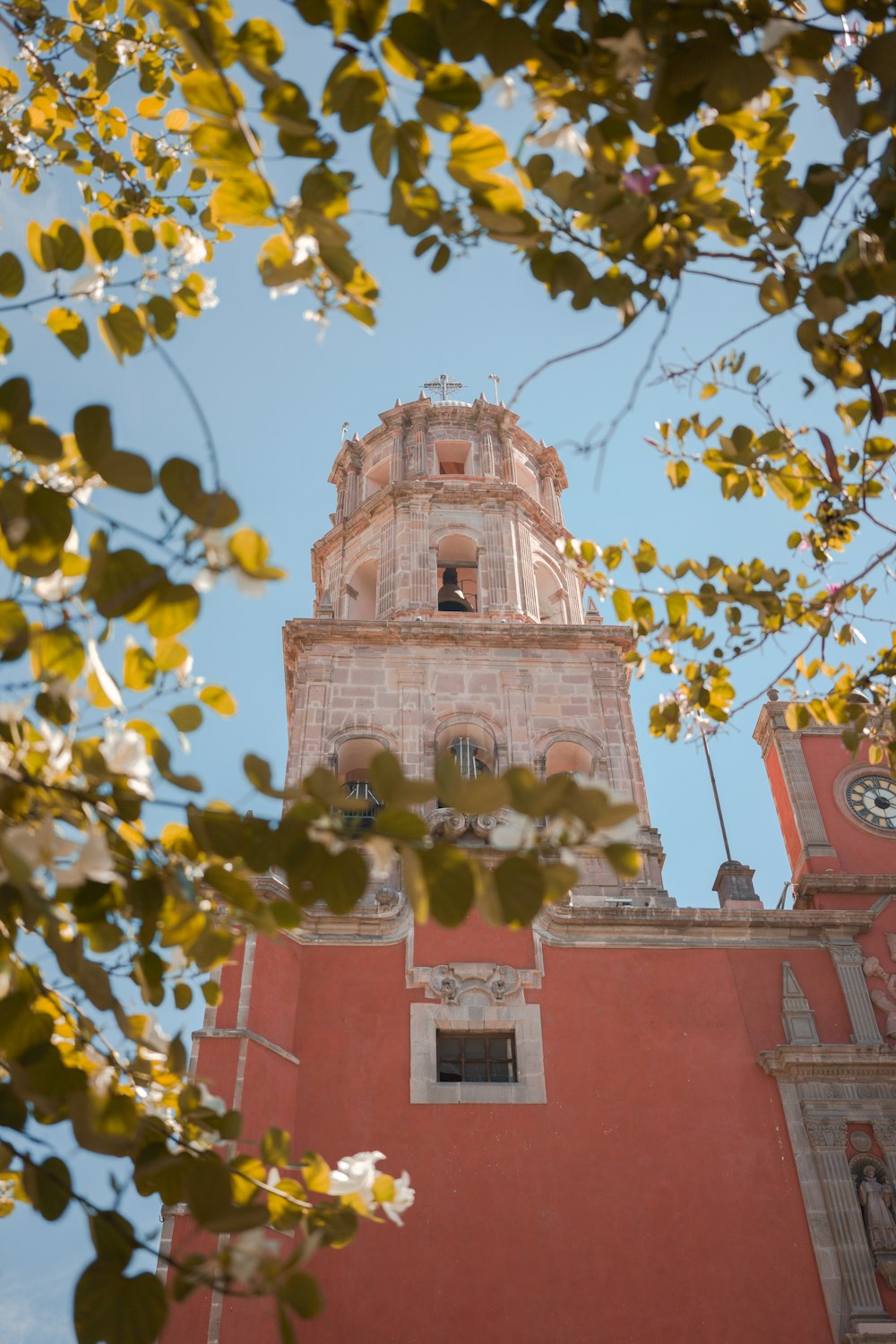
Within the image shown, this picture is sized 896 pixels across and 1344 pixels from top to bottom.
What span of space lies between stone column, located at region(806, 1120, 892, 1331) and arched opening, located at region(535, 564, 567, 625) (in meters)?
9.41

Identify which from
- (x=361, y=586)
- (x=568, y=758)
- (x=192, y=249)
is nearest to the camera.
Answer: (x=192, y=249)

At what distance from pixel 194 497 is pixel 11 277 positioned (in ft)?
3.62

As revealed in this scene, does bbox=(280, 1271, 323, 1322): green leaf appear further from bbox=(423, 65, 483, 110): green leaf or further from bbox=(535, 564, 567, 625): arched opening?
bbox=(535, 564, 567, 625): arched opening

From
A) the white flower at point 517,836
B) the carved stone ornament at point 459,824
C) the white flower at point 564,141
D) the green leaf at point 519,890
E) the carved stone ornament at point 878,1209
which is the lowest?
the green leaf at point 519,890

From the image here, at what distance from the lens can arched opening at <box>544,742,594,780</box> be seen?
49.3 ft

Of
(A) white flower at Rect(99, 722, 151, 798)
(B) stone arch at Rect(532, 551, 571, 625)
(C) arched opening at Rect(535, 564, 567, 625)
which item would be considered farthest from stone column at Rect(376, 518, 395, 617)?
(A) white flower at Rect(99, 722, 151, 798)

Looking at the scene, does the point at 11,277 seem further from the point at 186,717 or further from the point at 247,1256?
the point at 247,1256

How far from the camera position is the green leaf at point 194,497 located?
2463 mm

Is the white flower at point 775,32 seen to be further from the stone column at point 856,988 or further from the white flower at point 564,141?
the stone column at point 856,988

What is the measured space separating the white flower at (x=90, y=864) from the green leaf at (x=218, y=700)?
2.38 ft

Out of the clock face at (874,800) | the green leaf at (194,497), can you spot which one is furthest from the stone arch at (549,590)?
the green leaf at (194,497)

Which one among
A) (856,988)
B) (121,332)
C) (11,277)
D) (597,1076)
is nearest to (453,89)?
(121,332)

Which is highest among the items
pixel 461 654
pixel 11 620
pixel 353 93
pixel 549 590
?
pixel 549 590

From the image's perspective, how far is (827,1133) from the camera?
34.9 ft
